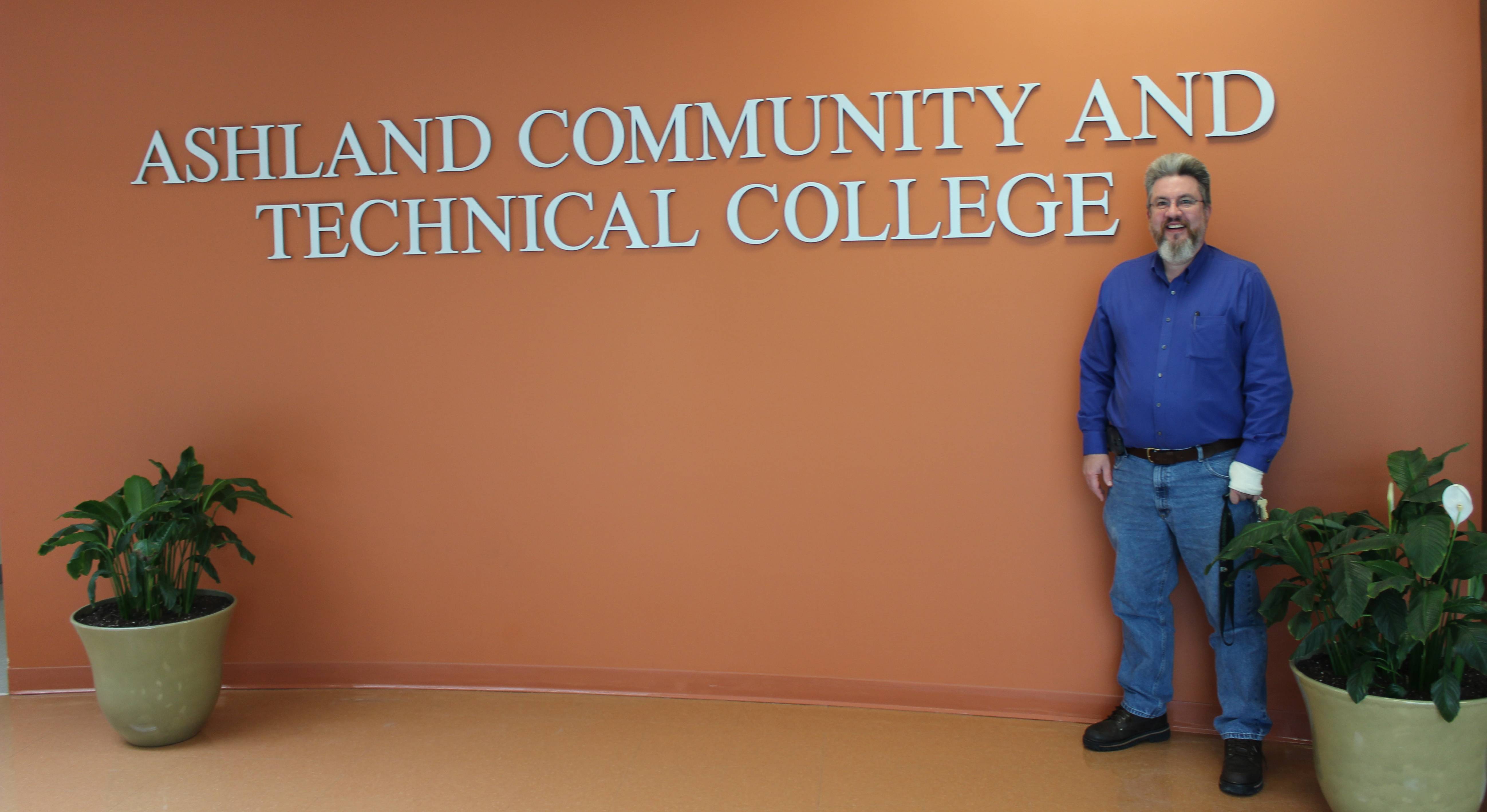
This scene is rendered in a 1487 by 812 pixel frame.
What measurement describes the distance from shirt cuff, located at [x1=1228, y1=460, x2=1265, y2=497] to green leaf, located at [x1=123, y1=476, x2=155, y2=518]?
9.69 ft

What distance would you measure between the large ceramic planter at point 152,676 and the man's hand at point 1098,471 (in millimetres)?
2553

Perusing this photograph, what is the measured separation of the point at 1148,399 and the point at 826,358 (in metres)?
0.92

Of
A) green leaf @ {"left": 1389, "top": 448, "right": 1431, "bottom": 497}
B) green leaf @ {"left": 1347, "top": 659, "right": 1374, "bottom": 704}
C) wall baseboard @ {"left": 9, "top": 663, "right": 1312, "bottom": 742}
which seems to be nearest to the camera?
green leaf @ {"left": 1347, "top": 659, "right": 1374, "bottom": 704}

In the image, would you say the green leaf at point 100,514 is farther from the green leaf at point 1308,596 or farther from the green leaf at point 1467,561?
the green leaf at point 1467,561

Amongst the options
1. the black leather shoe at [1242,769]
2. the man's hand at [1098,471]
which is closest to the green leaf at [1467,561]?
the black leather shoe at [1242,769]

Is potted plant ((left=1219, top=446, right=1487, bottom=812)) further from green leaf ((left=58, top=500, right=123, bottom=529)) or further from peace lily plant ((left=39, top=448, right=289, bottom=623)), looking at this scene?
green leaf ((left=58, top=500, right=123, bottom=529))

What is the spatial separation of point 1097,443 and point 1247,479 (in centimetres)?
39

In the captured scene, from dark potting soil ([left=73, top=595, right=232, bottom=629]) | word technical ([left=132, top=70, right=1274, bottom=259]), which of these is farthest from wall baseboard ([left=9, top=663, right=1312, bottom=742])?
word technical ([left=132, top=70, right=1274, bottom=259])

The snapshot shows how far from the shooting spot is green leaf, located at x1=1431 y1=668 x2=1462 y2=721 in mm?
2072

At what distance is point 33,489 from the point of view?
330 centimetres

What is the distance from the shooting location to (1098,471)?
271 centimetres

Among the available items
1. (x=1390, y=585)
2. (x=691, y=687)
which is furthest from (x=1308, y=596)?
(x=691, y=687)

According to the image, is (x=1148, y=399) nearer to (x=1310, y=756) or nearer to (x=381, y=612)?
(x=1310, y=756)

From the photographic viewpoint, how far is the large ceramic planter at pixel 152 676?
2.77 metres
